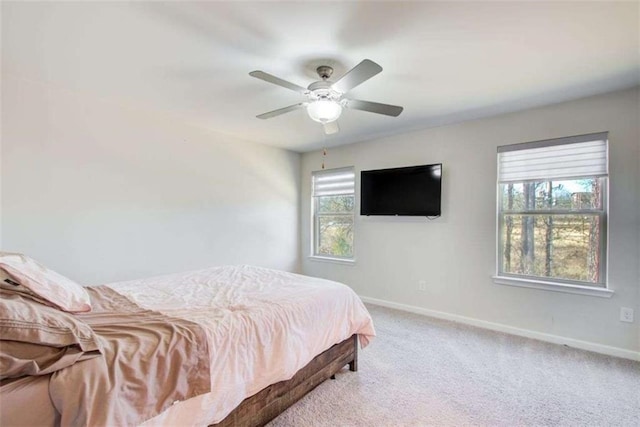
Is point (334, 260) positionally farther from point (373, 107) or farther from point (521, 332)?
point (373, 107)

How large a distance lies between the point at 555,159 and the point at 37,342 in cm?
399

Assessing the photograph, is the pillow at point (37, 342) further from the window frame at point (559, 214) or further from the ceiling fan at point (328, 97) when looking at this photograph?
the window frame at point (559, 214)

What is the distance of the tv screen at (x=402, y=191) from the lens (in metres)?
3.66

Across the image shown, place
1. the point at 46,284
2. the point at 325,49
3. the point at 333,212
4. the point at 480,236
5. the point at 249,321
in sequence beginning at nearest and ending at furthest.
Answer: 1. the point at 46,284
2. the point at 249,321
3. the point at 325,49
4. the point at 480,236
5. the point at 333,212

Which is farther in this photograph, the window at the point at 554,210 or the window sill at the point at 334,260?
the window sill at the point at 334,260

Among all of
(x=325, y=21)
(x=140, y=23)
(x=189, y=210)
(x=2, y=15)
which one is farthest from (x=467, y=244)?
(x=2, y=15)

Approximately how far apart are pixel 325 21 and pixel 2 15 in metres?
1.88

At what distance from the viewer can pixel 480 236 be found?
3406 mm

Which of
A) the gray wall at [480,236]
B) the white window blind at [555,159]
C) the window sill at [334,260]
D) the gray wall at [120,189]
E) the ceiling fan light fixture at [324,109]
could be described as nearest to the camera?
the ceiling fan light fixture at [324,109]

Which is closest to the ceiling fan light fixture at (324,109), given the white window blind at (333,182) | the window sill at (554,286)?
the white window blind at (333,182)

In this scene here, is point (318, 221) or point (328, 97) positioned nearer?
point (328, 97)

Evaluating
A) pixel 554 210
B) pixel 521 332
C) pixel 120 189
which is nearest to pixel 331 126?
pixel 120 189

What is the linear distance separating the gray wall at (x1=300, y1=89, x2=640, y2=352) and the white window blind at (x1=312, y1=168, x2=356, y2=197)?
0.46ft

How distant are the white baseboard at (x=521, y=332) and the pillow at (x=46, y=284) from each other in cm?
Answer: 344
